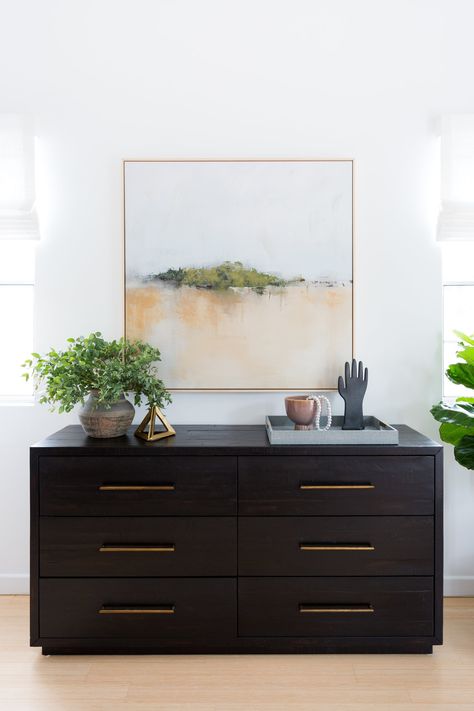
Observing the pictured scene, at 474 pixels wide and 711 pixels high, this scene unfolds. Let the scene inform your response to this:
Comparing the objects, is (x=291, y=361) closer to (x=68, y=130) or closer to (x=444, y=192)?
(x=444, y=192)

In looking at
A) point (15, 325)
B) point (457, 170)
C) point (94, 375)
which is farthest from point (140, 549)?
point (457, 170)

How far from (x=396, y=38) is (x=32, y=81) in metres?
1.66

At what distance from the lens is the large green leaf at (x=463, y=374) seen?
87.7 inches

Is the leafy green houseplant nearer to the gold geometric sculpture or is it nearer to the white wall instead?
the white wall

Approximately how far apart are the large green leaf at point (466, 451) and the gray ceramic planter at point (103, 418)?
4.39ft

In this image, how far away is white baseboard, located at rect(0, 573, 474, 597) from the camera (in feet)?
8.43

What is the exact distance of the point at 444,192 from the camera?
2471 millimetres

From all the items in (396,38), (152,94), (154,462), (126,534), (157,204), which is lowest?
(126,534)

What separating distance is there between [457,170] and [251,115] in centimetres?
95

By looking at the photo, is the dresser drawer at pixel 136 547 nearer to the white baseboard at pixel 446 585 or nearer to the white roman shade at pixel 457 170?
the white baseboard at pixel 446 585

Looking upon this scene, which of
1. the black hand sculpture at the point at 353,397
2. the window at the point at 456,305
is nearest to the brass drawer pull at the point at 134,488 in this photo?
the black hand sculpture at the point at 353,397

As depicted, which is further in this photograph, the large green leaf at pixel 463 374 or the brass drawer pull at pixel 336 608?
→ the large green leaf at pixel 463 374

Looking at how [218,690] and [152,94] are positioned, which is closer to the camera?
[218,690]

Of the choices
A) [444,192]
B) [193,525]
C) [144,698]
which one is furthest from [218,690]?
[444,192]
